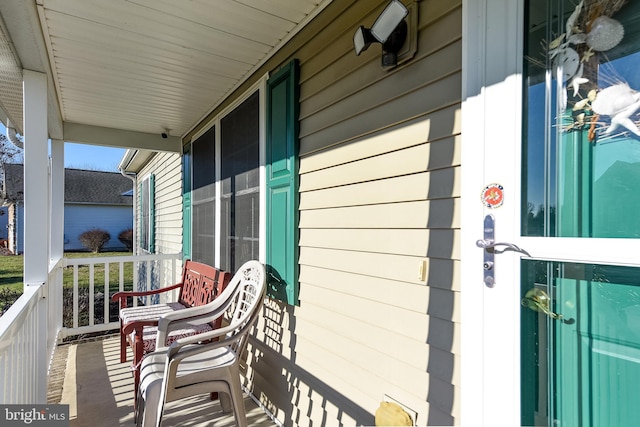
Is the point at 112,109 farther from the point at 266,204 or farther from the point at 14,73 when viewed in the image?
the point at 266,204

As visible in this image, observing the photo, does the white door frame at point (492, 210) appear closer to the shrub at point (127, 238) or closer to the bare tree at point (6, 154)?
the bare tree at point (6, 154)

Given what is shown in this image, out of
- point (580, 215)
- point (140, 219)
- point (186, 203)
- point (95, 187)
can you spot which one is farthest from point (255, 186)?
point (95, 187)

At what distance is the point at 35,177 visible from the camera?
223cm

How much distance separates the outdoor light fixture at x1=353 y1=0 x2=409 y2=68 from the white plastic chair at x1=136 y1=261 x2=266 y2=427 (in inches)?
59.9

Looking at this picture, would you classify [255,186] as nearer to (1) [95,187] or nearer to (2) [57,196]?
(2) [57,196]

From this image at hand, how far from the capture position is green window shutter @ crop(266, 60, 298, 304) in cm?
228

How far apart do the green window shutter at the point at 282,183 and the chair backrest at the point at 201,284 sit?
0.68 meters

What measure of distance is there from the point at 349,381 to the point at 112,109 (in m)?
3.77

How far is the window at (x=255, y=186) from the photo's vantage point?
2305 millimetres

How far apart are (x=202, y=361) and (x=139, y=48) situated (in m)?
2.21

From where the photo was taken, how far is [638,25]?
3.01 feet

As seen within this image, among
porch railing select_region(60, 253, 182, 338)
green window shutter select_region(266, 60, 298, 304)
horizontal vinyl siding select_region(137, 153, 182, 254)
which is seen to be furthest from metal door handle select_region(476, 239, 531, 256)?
horizontal vinyl siding select_region(137, 153, 182, 254)

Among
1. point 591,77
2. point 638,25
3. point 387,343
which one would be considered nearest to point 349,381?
point 387,343

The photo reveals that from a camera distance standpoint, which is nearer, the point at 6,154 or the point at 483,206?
the point at 483,206
